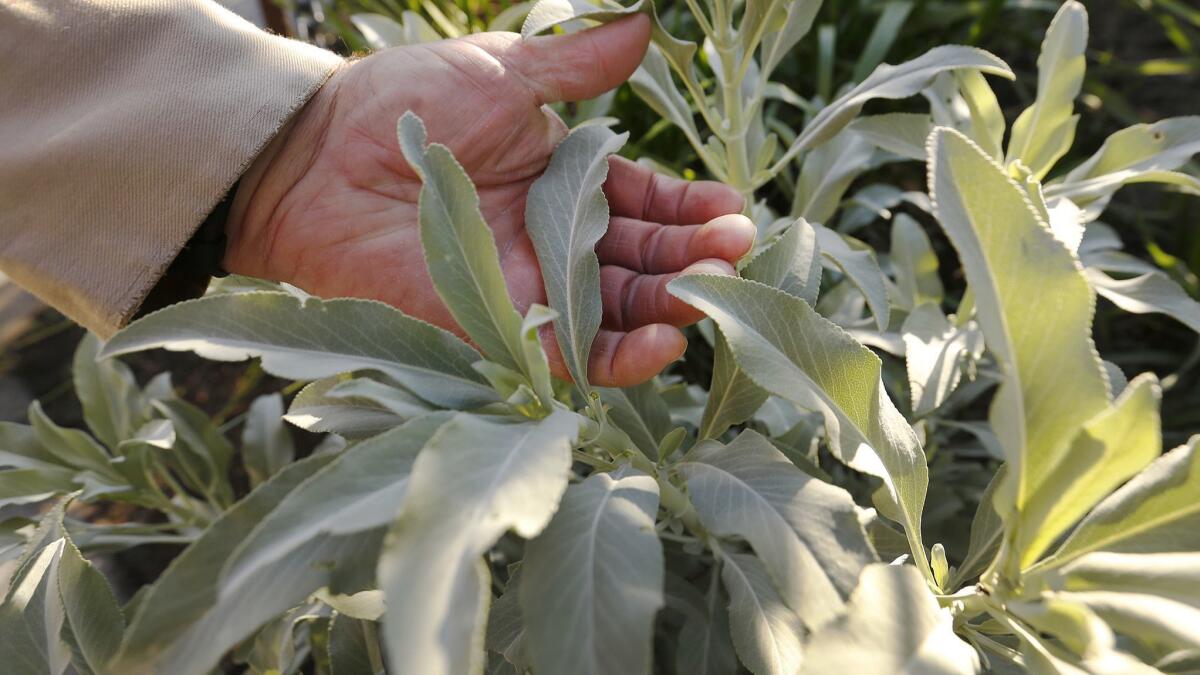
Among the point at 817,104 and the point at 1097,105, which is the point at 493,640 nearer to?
the point at 817,104

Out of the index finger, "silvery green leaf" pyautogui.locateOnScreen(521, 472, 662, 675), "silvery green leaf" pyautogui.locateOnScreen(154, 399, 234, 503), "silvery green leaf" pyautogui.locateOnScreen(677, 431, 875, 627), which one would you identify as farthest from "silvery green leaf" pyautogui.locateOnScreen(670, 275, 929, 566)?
"silvery green leaf" pyautogui.locateOnScreen(154, 399, 234, 503)

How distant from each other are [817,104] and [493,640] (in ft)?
3.81

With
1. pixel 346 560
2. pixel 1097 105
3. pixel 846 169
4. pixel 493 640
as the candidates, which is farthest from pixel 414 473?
pixel 1097 105

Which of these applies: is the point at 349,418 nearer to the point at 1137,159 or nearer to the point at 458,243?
the point at 458,243

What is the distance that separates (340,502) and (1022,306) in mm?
439

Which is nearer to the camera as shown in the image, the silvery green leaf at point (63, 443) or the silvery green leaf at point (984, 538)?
the silvery green leaf at point (984, 538)

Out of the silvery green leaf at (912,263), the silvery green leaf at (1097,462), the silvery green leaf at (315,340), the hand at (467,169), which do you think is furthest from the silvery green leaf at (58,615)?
the silvery green leaf at (912,263)

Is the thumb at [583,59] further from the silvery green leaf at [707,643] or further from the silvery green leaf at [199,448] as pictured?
the silvery green leaf at [199,448]

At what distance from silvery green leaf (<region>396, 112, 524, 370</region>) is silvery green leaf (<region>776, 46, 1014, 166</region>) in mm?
588

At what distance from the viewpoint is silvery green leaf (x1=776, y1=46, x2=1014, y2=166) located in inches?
37.6

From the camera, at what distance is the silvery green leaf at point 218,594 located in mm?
500

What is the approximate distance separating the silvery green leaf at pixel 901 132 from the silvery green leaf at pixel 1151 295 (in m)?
0.27

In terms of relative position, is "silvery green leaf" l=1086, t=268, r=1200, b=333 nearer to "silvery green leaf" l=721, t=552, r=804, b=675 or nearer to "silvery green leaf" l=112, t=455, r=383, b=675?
"silvery green leaf" l=721, t=552, r=804, b=675

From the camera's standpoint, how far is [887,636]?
19.3 inches
